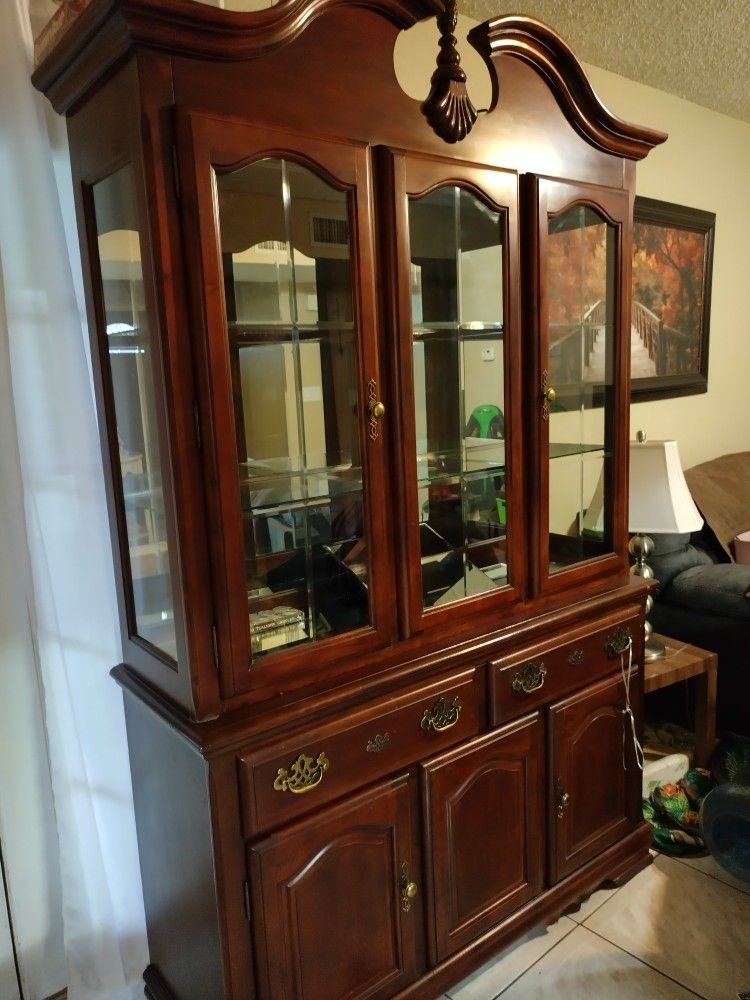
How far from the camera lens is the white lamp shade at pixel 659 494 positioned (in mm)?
2295

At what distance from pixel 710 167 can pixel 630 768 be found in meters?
2.52

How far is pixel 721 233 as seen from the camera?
3.26 meters

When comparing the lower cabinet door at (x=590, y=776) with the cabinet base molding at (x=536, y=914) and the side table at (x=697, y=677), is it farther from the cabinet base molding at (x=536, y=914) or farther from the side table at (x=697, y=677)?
the side table at (x=697, y=677)

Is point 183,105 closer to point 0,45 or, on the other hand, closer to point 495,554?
point 0,45

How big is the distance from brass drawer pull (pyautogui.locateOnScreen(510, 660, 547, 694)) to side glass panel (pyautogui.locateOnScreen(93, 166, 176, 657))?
77 centimetres

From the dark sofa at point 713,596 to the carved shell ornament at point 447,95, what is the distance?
5.70 feet

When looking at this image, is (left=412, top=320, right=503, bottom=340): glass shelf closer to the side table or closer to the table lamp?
the table lamp

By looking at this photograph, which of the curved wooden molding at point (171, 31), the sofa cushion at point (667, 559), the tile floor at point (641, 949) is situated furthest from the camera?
the sofa cushion at point (667, 559)

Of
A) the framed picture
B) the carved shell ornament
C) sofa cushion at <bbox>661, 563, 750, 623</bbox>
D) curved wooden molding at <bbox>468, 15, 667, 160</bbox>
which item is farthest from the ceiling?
sofa cushion at <bbox>661, 563, 750, 623</bbox>

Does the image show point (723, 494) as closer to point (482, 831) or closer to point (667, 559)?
point (667, 559)

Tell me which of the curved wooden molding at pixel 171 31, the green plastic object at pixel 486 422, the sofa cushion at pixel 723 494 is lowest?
the sofa cushion at pixel 723 494

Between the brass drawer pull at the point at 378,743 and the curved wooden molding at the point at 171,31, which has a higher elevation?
the curved wooden molding at the point at 171,31

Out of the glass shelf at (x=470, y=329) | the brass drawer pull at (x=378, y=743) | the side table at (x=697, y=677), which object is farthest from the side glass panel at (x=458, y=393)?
the side table at (x=697, y=677)

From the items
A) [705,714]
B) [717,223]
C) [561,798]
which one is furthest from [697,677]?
[717,223]
